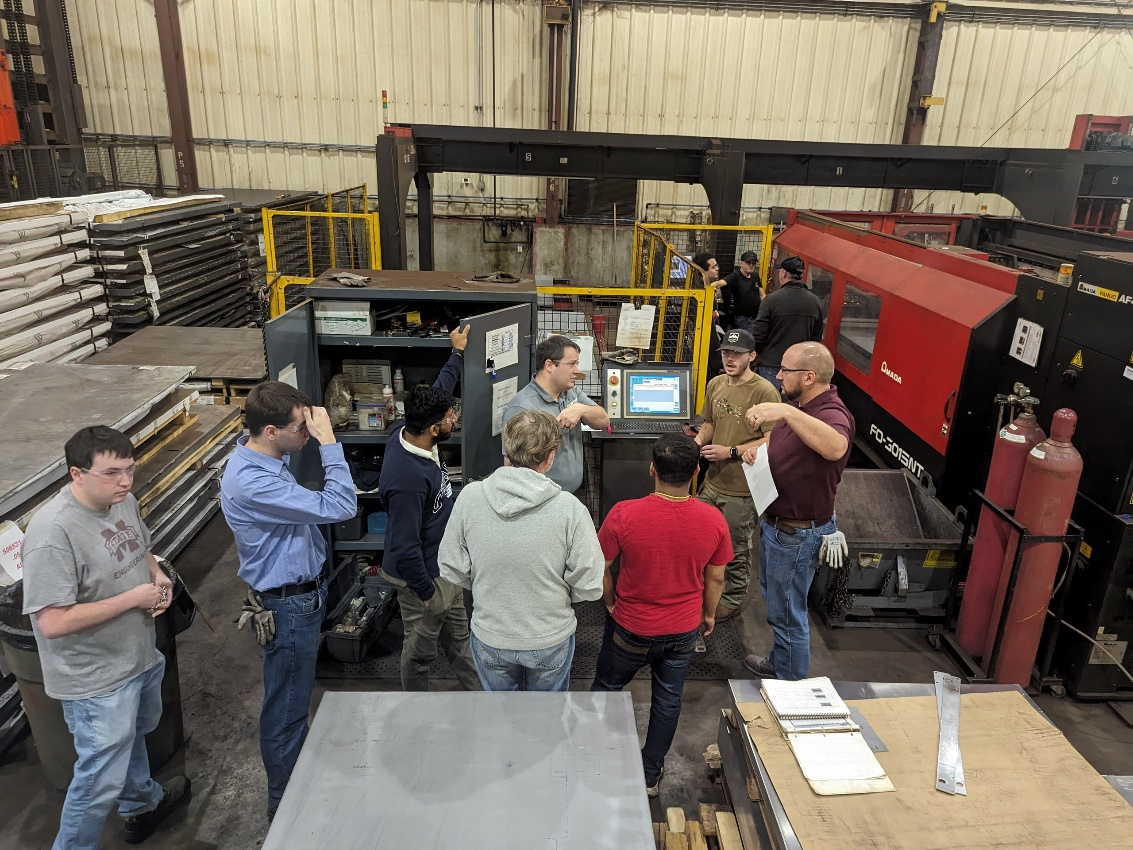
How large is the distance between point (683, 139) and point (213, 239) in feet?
19.7

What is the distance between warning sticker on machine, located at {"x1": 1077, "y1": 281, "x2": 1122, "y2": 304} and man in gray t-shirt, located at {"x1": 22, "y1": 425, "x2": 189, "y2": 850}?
194 inches

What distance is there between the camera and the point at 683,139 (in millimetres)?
8898

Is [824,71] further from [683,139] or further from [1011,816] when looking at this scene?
[1011,816]

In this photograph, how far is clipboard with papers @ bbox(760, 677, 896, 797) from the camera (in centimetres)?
235

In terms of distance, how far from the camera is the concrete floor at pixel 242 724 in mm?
3461

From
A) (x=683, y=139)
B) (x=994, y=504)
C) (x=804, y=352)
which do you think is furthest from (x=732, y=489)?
(x=683, y=139)

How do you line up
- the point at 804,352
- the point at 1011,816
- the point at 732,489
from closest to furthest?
the point at 1011,816 < the point at 804,352 < the point at 732,489

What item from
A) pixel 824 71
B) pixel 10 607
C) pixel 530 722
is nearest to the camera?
pixel 530 722

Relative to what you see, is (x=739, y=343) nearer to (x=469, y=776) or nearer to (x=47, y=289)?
(x=469, y=776)

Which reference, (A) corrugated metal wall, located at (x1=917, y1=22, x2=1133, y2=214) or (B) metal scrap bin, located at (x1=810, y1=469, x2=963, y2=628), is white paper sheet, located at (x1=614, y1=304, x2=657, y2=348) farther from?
(A) corrugated metal wall, located at (x1=917, y1=22, x2=1133, y2=214)

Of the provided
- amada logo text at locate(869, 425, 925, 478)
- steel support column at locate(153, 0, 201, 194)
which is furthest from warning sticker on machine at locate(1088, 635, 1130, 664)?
steel support column at locate(153, 0, 201, 194)

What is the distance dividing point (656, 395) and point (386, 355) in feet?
6.73

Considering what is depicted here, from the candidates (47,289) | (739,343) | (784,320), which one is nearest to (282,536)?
(739,343)

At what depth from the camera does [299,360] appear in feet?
14.3
